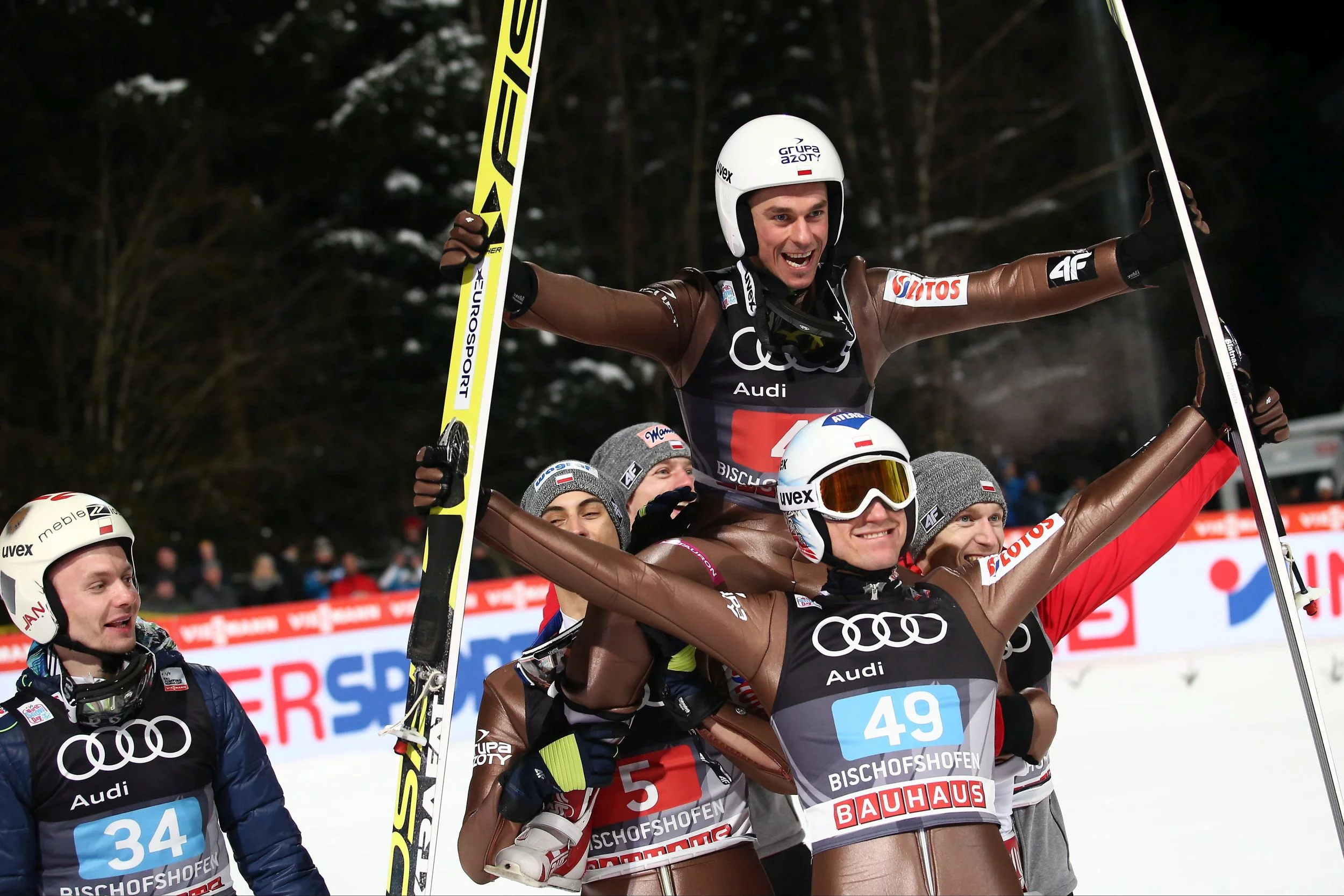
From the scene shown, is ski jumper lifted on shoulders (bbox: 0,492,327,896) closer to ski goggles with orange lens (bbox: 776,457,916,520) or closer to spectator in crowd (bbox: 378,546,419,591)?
ski goggles with orange lens (bbox: 776,457,916,520)

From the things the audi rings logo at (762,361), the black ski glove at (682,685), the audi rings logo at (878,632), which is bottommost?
the black ski glove at (682,685)

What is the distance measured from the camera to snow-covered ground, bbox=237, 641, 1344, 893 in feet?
20.8

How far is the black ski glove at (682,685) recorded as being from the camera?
3.64 meters

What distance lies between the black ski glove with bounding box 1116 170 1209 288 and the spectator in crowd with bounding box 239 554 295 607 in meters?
10.2

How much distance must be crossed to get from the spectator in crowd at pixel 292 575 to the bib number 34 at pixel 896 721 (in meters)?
10.5

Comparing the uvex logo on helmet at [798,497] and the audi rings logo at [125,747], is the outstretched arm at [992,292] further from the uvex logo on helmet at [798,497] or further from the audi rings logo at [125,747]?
the audi rings logo at [125,747]

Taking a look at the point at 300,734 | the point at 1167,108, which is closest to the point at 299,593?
the point at 300,734

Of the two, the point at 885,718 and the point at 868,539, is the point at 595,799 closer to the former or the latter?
the point at 885,718

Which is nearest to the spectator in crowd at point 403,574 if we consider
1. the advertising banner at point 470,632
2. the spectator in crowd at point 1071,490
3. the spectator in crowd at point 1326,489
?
the advertising banner at point 470,632

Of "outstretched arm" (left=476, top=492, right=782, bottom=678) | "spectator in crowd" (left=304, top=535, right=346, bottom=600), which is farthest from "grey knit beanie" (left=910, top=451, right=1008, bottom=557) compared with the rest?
"spectator in crowd" (left=304, top=535, right=346, bottom=600)

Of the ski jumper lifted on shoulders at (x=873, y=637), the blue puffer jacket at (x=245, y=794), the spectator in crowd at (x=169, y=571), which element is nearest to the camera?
the ski jumper lifted on shoulders at (x=873, y=637)

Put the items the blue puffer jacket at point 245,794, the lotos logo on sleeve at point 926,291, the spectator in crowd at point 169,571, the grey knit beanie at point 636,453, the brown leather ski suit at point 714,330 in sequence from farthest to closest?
the spectator in crowd at point 169,571, the grey knit beanie at point 636,453, the lotos logo on sleeve at point 926,291, the brown leather ski suit at point 714,330, the blue puffer jacket at point 245,794

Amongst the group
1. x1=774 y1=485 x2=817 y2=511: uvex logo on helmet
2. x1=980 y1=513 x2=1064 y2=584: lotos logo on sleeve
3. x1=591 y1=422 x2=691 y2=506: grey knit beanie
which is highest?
x1=591 y1=422 x2=691 y2=506: grey knit beanie

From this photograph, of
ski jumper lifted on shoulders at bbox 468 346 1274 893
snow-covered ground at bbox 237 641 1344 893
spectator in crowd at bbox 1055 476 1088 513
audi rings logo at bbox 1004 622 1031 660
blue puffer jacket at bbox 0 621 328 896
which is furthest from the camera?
spectator in crowd at bbox 1055 476 1088 513
